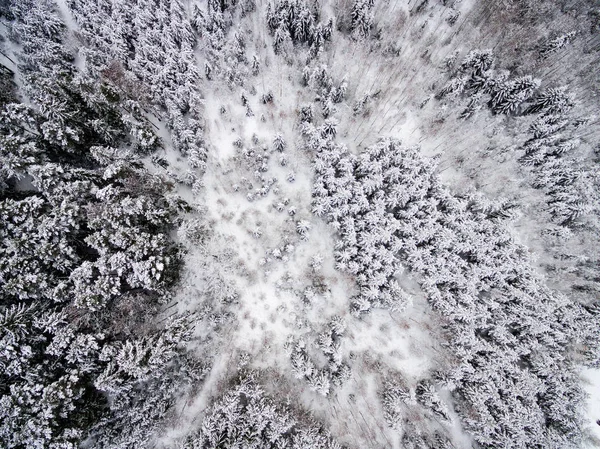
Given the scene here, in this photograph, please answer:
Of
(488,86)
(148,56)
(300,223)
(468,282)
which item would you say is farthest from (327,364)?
(148,56)

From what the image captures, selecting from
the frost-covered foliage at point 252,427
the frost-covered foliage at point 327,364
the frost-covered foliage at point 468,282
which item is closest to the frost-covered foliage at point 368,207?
the frost-covered foliage at point 468,282

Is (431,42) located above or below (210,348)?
above

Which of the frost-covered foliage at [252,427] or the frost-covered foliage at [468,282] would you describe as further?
the frost-covered foliage at [468,282]

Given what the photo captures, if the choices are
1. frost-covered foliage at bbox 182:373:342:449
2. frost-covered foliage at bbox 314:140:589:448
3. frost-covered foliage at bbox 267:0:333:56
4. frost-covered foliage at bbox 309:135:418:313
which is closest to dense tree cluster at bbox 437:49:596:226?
frost-covered foliage at bbox 314:140:589:448

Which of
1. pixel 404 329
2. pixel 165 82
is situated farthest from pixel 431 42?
pixel 404 329

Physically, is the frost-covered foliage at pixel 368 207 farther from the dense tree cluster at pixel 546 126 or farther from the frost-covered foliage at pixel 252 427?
the dense tree cluster at pixel 546 126

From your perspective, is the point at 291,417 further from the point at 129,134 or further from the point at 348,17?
the point at 348,17
